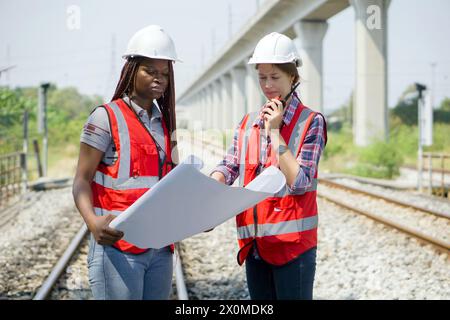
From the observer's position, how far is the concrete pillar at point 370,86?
1672cm

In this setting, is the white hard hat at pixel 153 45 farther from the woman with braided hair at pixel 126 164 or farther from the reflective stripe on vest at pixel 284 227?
the reflective stripe on vest at pixel 284 227

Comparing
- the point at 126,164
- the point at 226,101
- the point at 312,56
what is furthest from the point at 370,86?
the point at 226,101

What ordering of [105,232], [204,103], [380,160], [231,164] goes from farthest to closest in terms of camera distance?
[204,103] < [380,160] < [231,164] < [105,232]

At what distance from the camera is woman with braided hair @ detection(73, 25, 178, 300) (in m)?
2.18

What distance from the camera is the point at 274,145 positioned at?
2219mm

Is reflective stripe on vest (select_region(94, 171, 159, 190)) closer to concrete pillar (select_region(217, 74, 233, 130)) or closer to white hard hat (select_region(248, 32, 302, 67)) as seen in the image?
white hard hat (select_region(248, 32, 302, 67))

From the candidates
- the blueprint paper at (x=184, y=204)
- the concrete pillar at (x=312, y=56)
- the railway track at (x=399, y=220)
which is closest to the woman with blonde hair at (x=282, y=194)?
the blueprint paper at (x=184, y=204)

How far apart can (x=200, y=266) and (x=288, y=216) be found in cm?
390

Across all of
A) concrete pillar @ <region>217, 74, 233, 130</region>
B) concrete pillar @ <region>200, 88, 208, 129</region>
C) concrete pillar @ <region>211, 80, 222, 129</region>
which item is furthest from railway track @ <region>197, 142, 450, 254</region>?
concrete pillar @ <region>200, 88, 208, 129</region>

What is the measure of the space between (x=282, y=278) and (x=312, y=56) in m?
20.7

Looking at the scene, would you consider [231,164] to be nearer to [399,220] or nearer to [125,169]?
[125,169]

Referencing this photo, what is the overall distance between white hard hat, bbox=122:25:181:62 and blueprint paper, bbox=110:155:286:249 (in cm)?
46

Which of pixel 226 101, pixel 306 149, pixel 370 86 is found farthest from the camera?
pixel 226 101

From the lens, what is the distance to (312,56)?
22266 millimetres
